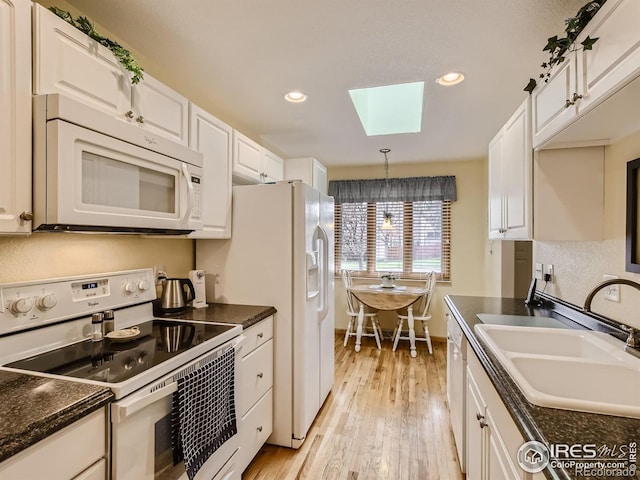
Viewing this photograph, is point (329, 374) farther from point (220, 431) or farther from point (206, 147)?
point (206, 147)

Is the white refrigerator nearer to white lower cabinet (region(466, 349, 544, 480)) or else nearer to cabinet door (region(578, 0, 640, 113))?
white lower cabinet (region(466, 349, 544, 480))

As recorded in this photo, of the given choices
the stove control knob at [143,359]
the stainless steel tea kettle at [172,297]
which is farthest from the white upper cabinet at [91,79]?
the stove control knob at [143,359]

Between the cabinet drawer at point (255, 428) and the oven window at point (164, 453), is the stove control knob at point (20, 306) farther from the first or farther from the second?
the cabinet drawer at point (255, 428)

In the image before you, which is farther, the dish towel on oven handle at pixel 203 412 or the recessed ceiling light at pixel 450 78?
the recessed ceiling light at pixel 450 78

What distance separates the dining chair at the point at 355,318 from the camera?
437 centimetres

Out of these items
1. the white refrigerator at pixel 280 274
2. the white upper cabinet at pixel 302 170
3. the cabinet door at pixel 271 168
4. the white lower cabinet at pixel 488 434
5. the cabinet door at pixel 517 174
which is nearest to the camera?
the white lower cabinet at pixel 488 434

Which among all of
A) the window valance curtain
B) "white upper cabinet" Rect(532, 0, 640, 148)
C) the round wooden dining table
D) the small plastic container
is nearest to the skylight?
"white upper cabinet" Rect(532, 0, 640, 148)

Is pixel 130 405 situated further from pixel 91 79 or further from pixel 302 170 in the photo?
pixel 302 170

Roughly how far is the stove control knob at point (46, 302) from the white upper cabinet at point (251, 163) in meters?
1.36

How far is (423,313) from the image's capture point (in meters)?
4.34

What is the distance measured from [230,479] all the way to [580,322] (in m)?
2.01

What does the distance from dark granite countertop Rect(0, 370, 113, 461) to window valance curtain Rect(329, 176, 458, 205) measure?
4145 mm

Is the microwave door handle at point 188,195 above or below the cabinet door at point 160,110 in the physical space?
below

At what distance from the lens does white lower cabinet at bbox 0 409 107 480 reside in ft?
2.64
